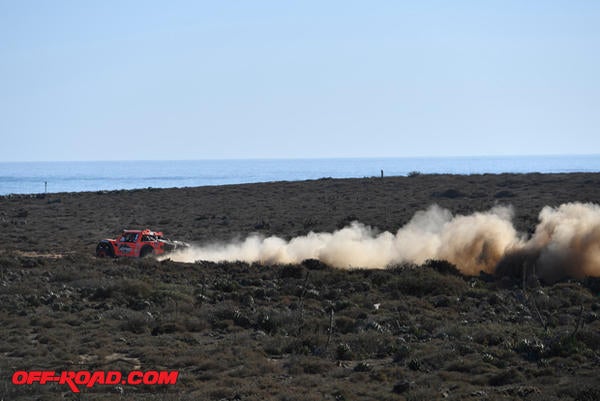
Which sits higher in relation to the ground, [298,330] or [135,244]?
[135,244]

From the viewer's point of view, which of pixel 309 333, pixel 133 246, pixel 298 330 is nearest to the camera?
pixel 309 333

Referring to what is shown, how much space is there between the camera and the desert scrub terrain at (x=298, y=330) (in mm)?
17625

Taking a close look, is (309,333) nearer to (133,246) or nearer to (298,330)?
(298,330)

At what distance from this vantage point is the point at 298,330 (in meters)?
23.3

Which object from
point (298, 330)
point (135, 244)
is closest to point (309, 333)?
point (298, 330)

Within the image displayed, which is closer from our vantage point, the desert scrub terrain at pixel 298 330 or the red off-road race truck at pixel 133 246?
the desert scrub terrain at pixel 298 330

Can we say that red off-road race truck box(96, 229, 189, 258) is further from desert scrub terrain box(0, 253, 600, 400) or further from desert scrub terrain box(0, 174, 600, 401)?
desert scrub terrain box(0, 253, 600, 400)

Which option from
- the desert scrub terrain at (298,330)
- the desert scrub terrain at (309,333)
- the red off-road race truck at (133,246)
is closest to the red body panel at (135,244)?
the red off-road race truck at (133,246)

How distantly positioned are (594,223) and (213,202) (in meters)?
47.7

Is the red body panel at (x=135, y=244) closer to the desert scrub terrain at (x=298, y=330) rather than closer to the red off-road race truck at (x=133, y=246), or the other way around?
the red off-road race truck at (x=133, y=246)

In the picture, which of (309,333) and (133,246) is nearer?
(309,333)

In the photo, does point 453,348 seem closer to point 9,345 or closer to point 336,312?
point 336,312

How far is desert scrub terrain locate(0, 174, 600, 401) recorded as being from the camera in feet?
57.8

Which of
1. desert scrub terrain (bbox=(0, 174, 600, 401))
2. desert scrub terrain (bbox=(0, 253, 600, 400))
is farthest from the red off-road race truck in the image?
desert scrub terrain (bbox=(0, 253, 600, 400))
